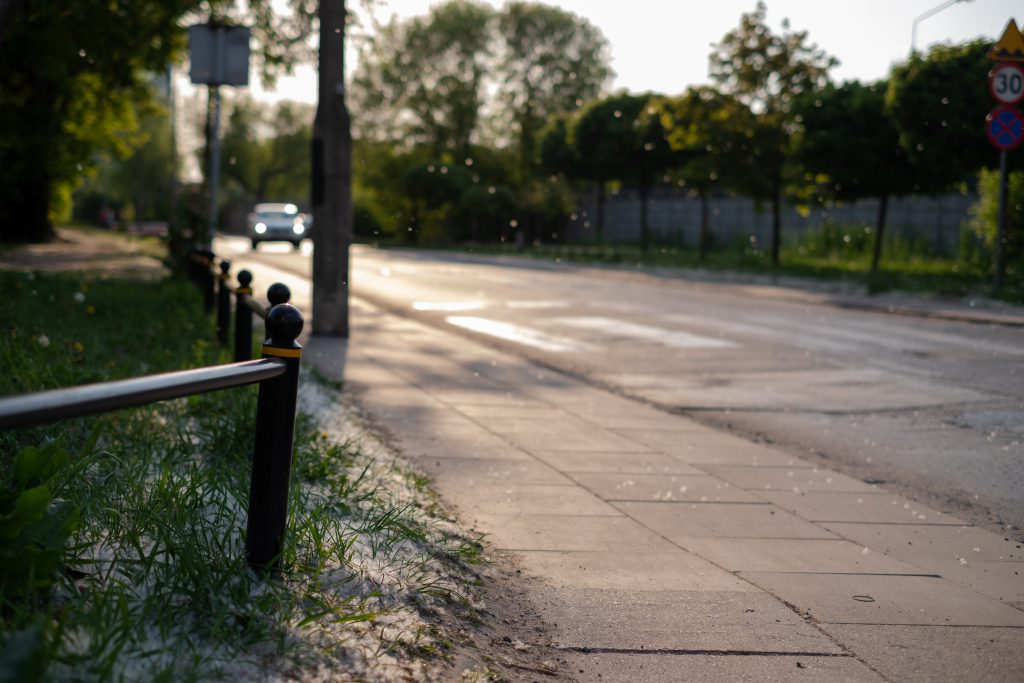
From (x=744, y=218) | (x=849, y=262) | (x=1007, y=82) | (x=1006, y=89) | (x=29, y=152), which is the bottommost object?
(x=849, y=262)

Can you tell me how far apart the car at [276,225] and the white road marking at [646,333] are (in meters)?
27.9

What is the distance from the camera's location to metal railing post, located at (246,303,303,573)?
124 inches

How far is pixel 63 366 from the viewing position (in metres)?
5.91

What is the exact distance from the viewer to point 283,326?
3.13 m

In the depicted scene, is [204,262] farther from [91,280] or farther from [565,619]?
[565,619]

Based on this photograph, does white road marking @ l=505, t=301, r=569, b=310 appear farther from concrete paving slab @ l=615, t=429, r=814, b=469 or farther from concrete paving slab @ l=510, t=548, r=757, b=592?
concrete paving slab @ l=510, t=548, r=757, b=592

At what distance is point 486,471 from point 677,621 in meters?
2.26

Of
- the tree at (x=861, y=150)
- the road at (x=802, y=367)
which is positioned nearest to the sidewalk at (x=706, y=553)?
the road at (x=802, y=367)

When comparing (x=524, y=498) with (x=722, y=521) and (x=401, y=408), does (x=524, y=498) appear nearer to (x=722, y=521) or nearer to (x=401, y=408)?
(x=722, y=521)

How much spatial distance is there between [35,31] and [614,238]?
30.5 m

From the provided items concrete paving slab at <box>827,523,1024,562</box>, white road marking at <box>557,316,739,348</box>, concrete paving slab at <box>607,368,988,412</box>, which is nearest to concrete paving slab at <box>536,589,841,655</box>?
concrete paving slab at <box>827,523,1024,562</box>

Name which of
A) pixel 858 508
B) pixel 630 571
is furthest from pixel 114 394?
pixel 858 508

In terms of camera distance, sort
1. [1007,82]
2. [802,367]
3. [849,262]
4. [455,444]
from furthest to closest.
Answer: [849,262] < [1007,82] < [802,367] < [455,444]

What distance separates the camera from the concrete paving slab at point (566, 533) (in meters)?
4.50
